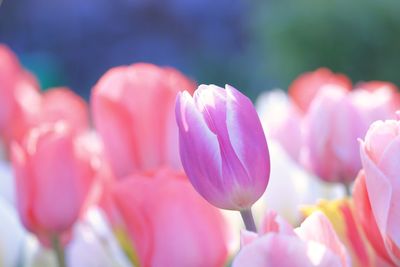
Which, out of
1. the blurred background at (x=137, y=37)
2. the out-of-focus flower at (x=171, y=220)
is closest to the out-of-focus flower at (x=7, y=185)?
the out-of-focus flower at (x=171, y=220)

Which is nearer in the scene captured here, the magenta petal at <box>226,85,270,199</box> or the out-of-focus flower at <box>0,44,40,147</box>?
the magenta petal at <box>226,85,270,199</box>

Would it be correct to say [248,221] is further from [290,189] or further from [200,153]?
[290,189]

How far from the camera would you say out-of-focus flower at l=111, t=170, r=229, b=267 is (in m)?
0.49

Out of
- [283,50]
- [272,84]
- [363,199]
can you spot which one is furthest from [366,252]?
[272,84]

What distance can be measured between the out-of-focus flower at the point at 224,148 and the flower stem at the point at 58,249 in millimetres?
151

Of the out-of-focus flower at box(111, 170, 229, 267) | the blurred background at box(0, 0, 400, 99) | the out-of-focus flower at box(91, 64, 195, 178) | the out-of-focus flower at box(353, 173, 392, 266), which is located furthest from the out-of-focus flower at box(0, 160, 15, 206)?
the blurred background at box(0, 0, 400, 99)

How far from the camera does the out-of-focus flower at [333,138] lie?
59cm

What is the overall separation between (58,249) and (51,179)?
0.14ft

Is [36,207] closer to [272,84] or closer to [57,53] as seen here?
[272,84]

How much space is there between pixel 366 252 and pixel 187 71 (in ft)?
9.86

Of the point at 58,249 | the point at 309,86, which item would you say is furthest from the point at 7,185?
the point at 309,86

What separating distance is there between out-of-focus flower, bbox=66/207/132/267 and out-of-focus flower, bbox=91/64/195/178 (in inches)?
1.5

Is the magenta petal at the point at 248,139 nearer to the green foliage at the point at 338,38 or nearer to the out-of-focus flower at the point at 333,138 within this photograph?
the out-of-focus flower at the point at 333,138

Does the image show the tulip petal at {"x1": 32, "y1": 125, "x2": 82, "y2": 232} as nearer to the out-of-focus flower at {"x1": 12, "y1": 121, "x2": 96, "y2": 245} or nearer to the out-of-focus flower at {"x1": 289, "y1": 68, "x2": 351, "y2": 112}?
the out-of-focus flower at {"x1": 12, "y1": 121, "x2": 96, "y2": 245}
